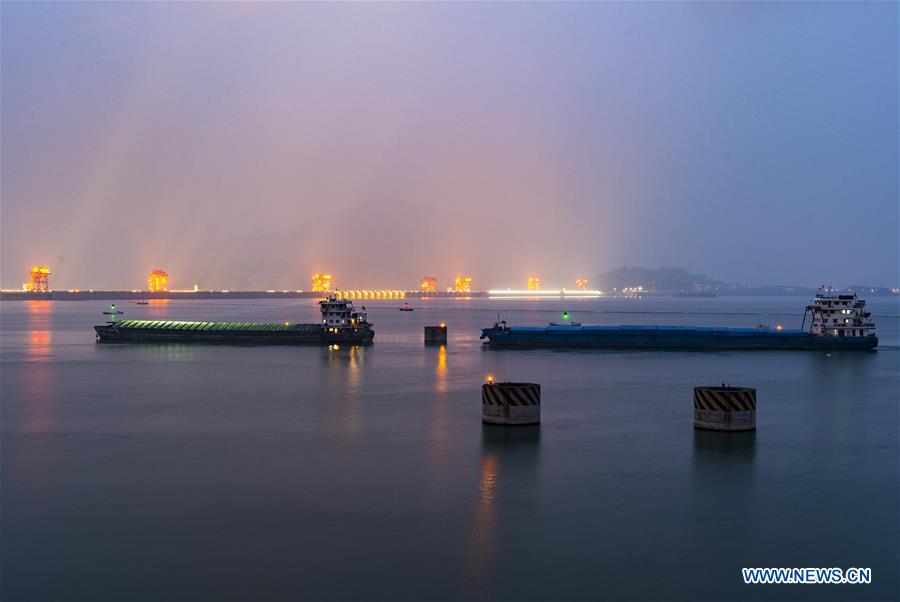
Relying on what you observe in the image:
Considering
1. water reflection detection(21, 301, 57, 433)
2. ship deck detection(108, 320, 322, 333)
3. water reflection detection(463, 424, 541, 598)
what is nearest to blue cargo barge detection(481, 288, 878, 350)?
ship deck detection(108, 320, 322, 333)

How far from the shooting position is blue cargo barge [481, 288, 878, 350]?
285 ft

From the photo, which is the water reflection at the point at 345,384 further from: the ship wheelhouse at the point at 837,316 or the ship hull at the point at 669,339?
the ship wheelhouse at the point at 837,316

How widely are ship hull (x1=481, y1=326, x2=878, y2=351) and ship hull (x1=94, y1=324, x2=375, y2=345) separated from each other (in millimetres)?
17383

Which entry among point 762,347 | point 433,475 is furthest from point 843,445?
point 762,347

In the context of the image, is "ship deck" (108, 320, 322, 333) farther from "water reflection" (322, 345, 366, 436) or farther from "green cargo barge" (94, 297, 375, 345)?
"water reflection" (322, 345, 366, 436)

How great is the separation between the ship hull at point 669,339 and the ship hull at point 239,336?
57.0ft

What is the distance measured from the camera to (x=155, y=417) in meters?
40.5

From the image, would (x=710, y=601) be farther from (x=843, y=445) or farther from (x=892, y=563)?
(x=843, y=445)

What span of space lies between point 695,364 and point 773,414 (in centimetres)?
2823

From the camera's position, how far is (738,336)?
90.4 metres

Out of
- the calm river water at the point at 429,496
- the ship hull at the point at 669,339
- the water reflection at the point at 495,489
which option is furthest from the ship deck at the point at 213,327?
the water reflection at the point at 495,489

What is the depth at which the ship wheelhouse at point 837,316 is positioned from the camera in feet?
286

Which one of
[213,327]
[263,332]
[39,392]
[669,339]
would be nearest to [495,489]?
[39,392]

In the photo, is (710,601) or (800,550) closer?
(710,601)
